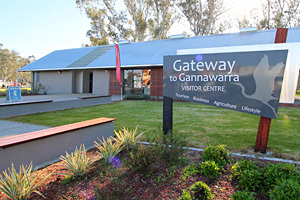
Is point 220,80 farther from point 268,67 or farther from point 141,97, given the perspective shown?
point 141,97

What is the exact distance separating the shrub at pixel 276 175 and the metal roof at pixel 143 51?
14.2m

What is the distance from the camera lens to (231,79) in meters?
4.27

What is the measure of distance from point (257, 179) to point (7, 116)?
364 inches

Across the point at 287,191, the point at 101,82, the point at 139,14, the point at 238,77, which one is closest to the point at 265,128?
the point at 238,77

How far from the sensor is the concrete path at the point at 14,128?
6162mm

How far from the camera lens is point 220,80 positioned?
14.3ft

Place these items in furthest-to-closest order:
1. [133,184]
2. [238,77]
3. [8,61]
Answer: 1. [8,61]
2. [238,77]
3. [133,184]

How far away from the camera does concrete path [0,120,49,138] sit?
20.2 feet

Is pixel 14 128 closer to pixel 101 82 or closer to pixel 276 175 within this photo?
pixel 276 175

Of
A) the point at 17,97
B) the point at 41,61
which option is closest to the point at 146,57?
the point at 17,97

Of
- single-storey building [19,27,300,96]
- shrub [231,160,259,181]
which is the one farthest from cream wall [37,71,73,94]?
shrub [231,160,259,181]

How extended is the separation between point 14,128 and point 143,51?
1486 cm

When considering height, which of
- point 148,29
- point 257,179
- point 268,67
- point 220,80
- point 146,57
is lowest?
point 257,179

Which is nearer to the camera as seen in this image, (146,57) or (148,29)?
(146,57)
